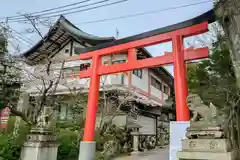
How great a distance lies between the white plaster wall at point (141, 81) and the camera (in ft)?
50.5

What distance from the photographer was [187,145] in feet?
16.0

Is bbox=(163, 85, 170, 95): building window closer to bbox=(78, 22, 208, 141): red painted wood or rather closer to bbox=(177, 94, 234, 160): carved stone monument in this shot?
bbox=(78, 22, 208, 141): red painted wood

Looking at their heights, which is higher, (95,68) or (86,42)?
(86,42)

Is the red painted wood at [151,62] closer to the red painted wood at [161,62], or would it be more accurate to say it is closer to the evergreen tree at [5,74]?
the red painted wood at [161,62]

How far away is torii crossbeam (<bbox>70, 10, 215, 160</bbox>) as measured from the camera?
21.9 ft

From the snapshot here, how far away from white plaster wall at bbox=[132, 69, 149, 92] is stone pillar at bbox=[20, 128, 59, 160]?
8.31 meters

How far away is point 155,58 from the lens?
7.71m

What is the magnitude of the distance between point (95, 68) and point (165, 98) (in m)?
15.2

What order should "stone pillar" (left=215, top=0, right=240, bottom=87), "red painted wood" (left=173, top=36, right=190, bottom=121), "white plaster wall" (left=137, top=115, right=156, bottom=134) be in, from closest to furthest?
"stone pillar" (left=215, top=0, right=240, bottom=87) < "red painted wood" (left=173, top=36, right=190, bottom=121) < "white plaster wall" (left=137, top=115, right=156, bottom=134)

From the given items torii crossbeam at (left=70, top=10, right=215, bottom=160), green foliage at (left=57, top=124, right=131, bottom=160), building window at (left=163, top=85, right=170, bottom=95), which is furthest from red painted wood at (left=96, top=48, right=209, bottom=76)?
building window at (left=163, top=85, right=170, bottom=95)

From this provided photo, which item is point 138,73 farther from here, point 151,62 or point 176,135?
point 176,135

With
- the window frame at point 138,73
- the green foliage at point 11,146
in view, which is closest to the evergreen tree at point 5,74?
the green foliage at point 11,146

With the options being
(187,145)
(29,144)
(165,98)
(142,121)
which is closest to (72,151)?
(29,144)

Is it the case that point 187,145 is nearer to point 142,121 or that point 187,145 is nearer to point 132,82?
point 132,82
